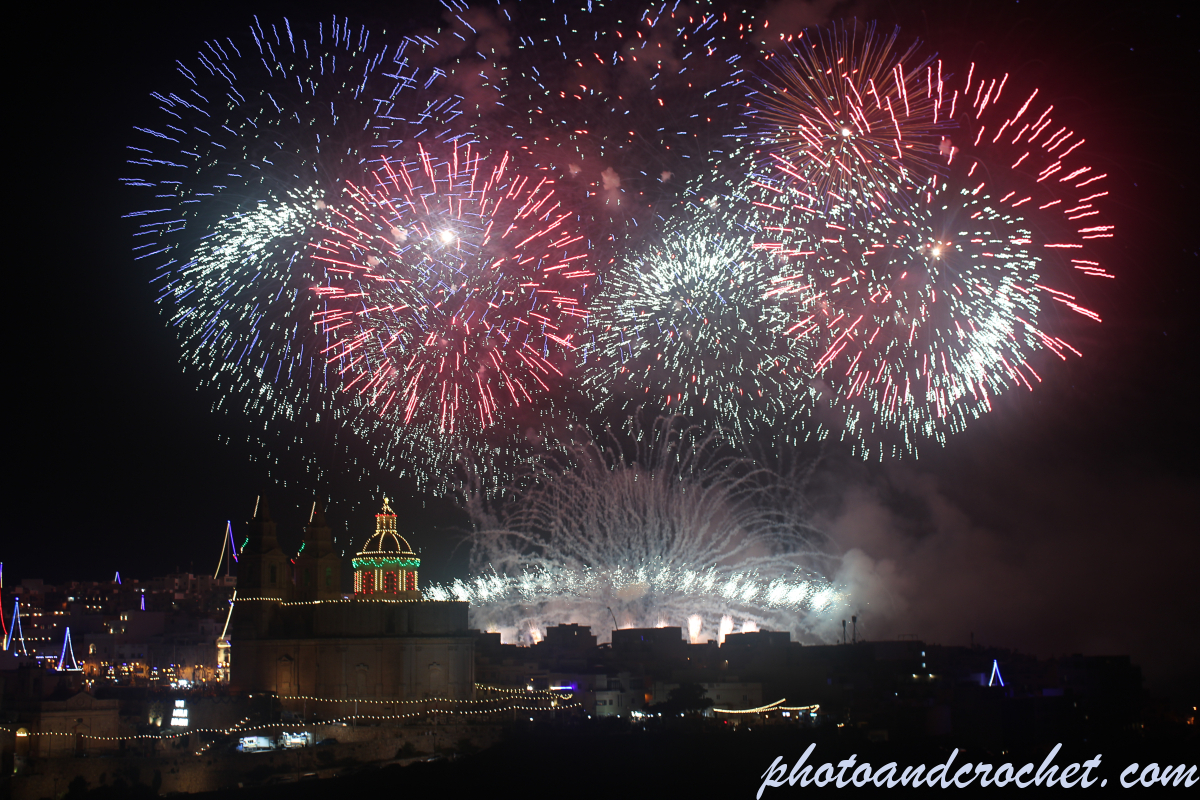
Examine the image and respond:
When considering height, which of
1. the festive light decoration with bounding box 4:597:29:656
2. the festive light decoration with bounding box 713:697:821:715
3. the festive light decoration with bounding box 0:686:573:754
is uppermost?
the festive light decoration with bounding box 4:597:29:656

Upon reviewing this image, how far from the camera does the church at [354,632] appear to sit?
2771 inches

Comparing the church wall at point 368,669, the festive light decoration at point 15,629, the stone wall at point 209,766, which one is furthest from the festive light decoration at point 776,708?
the festive light decoration at point 15,629

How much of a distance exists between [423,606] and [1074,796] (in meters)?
41.2

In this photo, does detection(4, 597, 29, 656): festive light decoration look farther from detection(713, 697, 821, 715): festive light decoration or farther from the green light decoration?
detection(713, 697, 821, 715): festive light decoration

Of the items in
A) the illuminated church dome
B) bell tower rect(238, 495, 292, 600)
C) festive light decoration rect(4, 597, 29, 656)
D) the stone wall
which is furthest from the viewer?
festive light decoration rect(4, 597, 29, 656)

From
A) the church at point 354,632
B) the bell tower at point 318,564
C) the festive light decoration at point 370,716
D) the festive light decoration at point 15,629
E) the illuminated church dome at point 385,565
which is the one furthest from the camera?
the festive light decoration at point 15,629

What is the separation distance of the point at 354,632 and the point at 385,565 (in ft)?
16.1

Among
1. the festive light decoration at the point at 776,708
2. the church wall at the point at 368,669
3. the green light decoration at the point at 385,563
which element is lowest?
the festive light decoration at the point at 776,708

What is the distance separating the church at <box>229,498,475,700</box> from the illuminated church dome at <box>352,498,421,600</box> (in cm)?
7

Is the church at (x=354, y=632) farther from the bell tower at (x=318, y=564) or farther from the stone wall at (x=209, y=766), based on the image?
the stone wall at (x=209, y=766)

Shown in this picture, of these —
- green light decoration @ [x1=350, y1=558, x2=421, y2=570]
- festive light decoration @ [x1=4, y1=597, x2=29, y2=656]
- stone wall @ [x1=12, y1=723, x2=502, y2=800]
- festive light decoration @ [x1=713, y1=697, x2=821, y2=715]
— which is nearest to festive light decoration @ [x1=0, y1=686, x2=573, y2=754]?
stone wall @ [x1=12, y1=723, x2=502, y2=800]

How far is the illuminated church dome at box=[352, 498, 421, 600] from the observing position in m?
73.9

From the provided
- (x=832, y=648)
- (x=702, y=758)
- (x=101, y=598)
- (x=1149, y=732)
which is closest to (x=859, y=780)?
(x=702, y=758)

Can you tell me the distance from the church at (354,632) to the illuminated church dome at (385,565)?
66 millimetres
